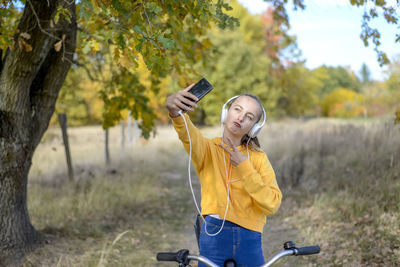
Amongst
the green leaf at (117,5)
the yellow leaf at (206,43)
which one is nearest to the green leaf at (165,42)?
the green leaf at (117,5)

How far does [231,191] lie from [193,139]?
1.36 feet

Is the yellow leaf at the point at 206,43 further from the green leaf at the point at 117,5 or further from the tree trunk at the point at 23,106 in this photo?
the green leaf at the point at 117,5

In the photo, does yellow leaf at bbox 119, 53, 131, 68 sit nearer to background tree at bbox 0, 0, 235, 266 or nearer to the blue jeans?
background tree at bbox 0, 0, 235, 266

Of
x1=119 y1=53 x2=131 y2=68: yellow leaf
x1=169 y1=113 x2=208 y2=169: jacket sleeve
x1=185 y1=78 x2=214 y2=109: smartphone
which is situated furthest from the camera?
x1=119 y1=53 x2=131 y2=68: yellow leaf

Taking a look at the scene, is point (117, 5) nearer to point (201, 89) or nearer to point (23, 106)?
point (201, 89)

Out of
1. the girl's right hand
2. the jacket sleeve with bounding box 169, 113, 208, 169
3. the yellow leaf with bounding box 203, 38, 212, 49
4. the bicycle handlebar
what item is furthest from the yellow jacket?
the yellow leaf with bounding box 203, 38, 212, 49

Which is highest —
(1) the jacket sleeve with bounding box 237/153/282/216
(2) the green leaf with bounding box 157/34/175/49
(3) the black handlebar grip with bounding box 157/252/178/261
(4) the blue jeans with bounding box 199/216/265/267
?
(2) the green leaf with bounding box 157/34/175/49

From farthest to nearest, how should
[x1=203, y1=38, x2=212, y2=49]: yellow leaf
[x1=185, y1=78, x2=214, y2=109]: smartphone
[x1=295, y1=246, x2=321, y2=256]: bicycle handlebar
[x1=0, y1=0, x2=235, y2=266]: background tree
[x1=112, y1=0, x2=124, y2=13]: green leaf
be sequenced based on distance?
1. [x1=203, y1=38, x2=212, y2=49]: yellow leaf
2. [x1=0, y1=0, x2=235, y2=266]: background tree
3. [x1=112, y1=0, x2=124, y2=13]: green leaf
4. [x1=185, y1=78, x2=214, y2=109]: smartphone
5. [x1=295, y1=246, x2=321, y2=256]: bicycle handlebar

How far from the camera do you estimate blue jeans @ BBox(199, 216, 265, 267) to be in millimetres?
2221

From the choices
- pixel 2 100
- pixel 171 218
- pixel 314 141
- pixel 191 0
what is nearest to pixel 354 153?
pixel 314 141

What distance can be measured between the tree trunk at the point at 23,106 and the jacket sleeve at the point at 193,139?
7.45ft

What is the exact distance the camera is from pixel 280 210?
701 cm

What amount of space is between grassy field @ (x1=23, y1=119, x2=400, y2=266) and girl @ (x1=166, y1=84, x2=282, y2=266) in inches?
46.3

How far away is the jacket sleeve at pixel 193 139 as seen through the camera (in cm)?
212
